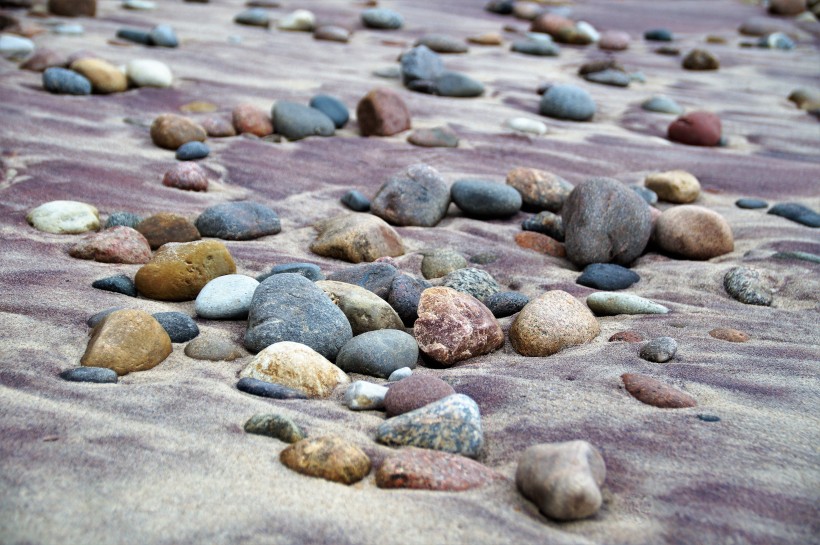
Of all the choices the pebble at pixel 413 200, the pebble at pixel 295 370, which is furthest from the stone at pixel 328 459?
the pebble at pixel 413 200

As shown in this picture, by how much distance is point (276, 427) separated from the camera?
184cm

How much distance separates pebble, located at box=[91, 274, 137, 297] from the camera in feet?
8.90

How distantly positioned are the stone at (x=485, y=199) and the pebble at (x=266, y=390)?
1951 millimetres

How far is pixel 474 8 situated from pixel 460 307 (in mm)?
8407

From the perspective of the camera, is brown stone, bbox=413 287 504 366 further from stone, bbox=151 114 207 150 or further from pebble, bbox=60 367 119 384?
stone, bbox=151 114 207 150

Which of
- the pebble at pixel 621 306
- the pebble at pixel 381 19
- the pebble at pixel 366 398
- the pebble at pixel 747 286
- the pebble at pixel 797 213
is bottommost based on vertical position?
the pebble at pixel 366 398

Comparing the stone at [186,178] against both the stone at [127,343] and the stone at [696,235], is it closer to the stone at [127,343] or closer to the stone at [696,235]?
the stone at [127,343]

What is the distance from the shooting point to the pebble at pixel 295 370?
2.19 meters

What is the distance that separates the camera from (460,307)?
2561 millimetres

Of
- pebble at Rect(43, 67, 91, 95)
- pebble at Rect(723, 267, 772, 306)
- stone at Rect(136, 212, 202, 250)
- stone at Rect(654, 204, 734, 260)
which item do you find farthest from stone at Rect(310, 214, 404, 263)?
pebble at Rect(43, 67, 91, 95)

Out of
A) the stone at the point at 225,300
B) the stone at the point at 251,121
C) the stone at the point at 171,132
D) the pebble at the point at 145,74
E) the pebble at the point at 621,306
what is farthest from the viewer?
the pebble at the point at 145,74

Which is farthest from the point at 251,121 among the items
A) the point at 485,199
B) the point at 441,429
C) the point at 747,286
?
the point at 441,429

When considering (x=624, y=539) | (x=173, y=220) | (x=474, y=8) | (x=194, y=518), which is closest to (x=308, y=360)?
(x=194, y=518)

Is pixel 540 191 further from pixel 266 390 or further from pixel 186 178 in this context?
pixel 266 390
